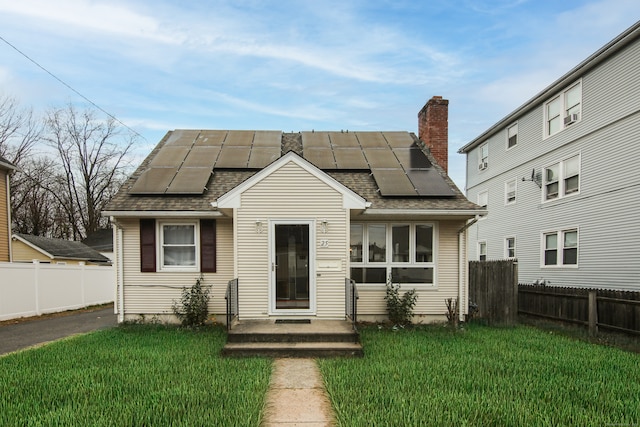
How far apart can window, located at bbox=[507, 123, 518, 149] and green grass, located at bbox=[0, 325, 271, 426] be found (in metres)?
15.3

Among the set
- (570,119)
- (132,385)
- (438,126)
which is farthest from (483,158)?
(132,385)

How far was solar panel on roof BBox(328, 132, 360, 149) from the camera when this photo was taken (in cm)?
1211

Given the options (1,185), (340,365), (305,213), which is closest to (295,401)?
(340,365)

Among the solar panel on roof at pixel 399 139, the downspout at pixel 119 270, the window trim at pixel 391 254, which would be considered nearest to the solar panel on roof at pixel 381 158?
the solar panel on roof at pixel 399 139

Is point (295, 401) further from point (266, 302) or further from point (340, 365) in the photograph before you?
point (266, 302)

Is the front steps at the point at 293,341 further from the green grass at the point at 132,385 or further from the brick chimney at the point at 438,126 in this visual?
the brick chimney at the point at 438,126

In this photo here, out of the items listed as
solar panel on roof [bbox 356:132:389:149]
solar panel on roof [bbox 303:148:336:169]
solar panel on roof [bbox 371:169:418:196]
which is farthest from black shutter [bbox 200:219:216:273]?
solar panel on roof [bbox 356:132:389:149]

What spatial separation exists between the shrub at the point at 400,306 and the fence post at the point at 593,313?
384 cm

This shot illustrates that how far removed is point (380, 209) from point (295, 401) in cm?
519

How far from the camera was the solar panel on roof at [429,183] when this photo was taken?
9.70 meters

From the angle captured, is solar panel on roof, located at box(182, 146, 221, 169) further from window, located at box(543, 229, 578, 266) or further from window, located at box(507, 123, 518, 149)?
window, located at box(507, 123, 518, 149)

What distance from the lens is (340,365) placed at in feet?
19.7

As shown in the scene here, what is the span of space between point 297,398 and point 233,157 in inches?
306

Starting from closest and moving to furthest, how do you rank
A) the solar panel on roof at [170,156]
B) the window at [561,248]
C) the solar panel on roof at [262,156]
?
1. the solar panel on roof at [170,156]
2. the solar panel on roof at [262,156]
3. the window at [561,248]
